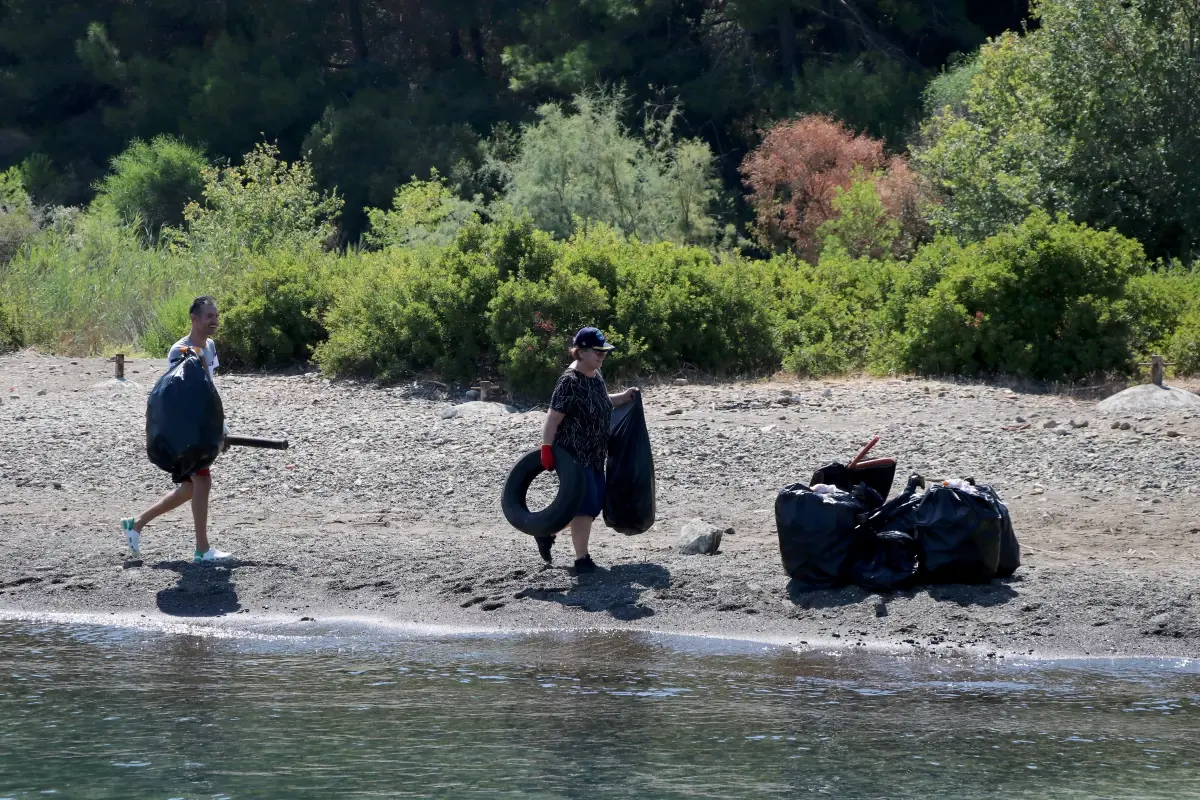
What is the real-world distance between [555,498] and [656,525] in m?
1.72

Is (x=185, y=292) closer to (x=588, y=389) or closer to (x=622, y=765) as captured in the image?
(x=588, y=389)

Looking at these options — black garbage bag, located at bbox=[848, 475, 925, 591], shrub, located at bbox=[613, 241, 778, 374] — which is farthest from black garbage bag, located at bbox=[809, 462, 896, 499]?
shrub, located at bbox=[613, 241, 778, 374]

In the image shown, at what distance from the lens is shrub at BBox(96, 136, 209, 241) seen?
3925 centimetres

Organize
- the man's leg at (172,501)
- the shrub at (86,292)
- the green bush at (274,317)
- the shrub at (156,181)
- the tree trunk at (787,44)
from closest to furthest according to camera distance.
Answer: the man's leg at (172,501), the green bush at (274,317), the shrub at (86,292), the tree trunk at (787,44), the shrub at (156,181)

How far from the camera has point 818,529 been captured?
8.26 m

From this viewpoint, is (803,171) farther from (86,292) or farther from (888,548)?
(888,548)

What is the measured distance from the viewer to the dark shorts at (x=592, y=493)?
8.55m

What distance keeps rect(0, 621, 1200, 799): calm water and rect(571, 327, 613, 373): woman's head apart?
5.02 feet

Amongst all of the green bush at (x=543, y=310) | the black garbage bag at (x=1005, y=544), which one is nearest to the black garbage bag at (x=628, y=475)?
the black garbage bag at (x=1005, y=544)

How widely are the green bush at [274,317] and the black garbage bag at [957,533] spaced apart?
11.4 meters

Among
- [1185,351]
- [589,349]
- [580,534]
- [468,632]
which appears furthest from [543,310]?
[468,632]

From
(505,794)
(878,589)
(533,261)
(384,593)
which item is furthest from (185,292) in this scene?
(505,794)

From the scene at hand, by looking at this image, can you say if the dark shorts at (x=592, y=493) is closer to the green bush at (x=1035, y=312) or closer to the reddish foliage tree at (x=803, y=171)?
the green bush at (x=1035, y=312)

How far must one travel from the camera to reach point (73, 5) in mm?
43062
